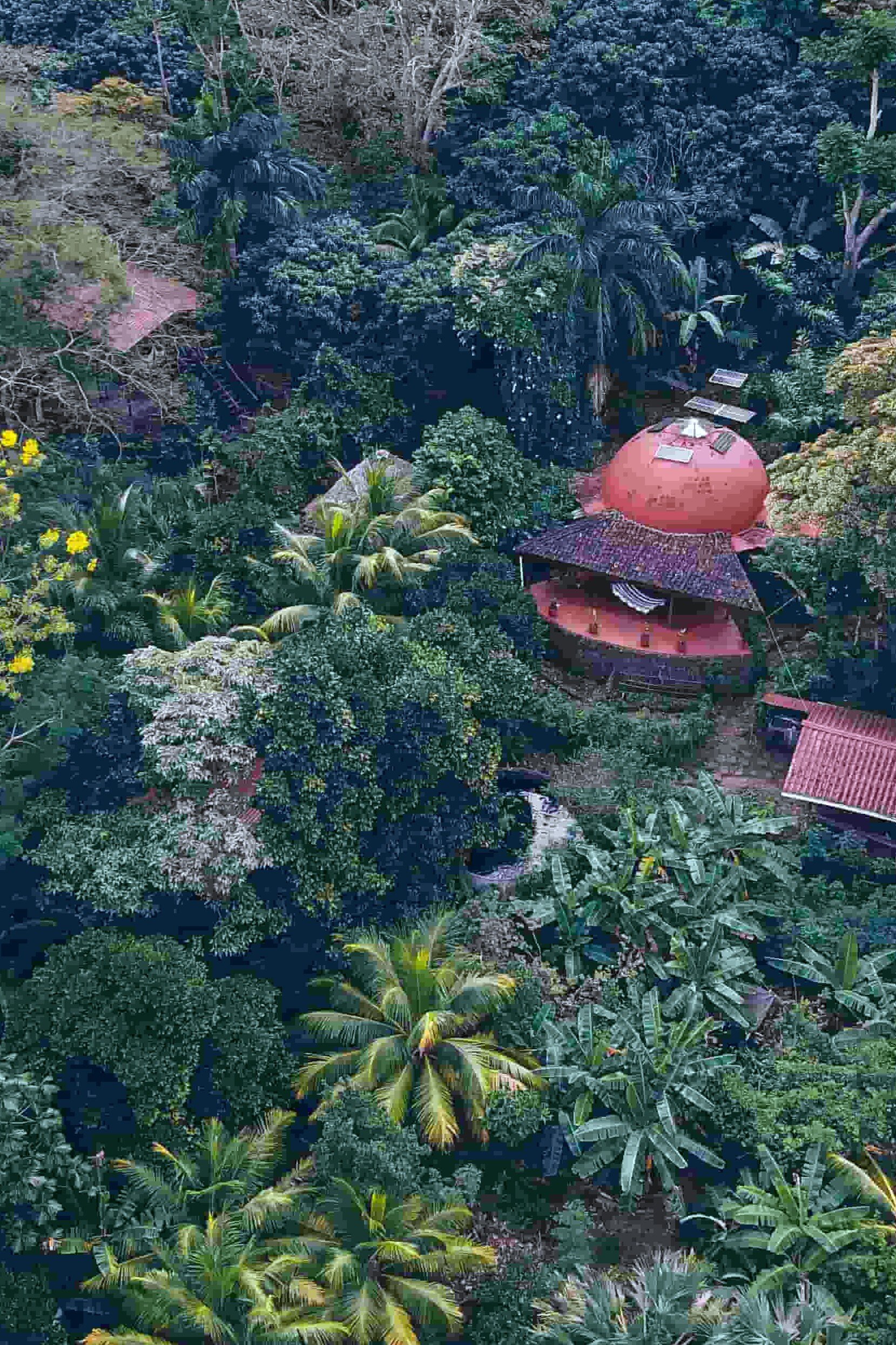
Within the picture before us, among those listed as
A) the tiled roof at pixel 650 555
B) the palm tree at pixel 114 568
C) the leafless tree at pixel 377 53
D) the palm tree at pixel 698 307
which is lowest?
the tiled roof at pixel 650 555

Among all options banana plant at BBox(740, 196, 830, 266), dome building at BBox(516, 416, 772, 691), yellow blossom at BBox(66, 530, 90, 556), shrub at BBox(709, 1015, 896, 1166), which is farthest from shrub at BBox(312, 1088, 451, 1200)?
banana plant at BBox(740, 196, 830, 266)

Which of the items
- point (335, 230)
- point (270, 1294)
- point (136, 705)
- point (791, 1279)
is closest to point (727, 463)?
point (335, 230)

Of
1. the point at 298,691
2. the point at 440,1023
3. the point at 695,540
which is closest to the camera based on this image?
the point at 440,1023

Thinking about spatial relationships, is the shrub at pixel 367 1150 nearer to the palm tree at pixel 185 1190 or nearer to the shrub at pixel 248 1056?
the palm tree at pixel 185 1190

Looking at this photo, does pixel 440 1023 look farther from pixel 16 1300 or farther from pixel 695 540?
pixel 695 540

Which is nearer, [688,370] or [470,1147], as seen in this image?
[470,1147]

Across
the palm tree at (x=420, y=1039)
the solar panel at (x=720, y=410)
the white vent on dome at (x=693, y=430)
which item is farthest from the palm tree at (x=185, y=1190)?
the solar panel at (x=720, y=410)

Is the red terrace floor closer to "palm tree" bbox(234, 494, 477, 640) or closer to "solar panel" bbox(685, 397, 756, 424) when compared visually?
"palm tree" bbox(234, 494, 477, 640)
